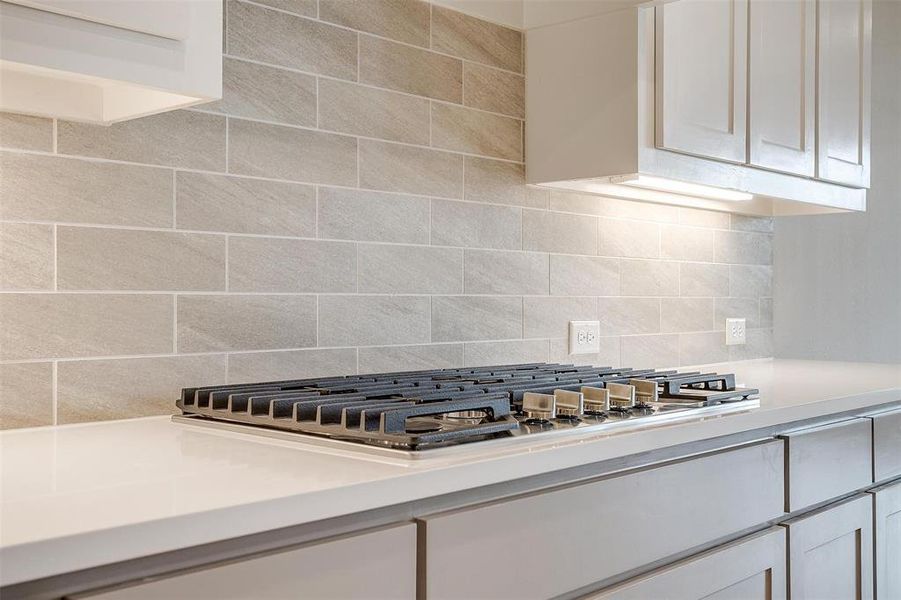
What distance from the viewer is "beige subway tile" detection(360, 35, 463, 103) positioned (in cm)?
196

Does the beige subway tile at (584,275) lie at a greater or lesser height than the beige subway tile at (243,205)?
lesser

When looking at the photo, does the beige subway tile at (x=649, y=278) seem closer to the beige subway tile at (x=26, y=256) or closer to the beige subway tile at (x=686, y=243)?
the beige subway tile at (x=686, y=243)

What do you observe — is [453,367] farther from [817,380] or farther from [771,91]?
[771,91]

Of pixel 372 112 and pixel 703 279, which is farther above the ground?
pixel 372 112

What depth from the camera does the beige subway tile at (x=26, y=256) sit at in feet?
4.57

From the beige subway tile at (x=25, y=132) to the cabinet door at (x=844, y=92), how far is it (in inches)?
83.1

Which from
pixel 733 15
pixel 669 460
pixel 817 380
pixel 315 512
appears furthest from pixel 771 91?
pixel 315 512

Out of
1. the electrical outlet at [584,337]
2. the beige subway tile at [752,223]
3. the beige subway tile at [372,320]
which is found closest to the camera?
the beige subway tile at [372,320]

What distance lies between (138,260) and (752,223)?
2.29 meters

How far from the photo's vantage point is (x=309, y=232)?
183 cm

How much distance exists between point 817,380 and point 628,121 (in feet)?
2.94

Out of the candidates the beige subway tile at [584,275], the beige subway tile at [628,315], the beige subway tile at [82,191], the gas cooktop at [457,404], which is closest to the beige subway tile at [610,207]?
the beige subway tile at [584,275]

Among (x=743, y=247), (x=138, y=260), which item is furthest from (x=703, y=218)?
(x=138, y=260)

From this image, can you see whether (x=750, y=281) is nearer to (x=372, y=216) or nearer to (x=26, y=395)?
(x=372, y=216)
